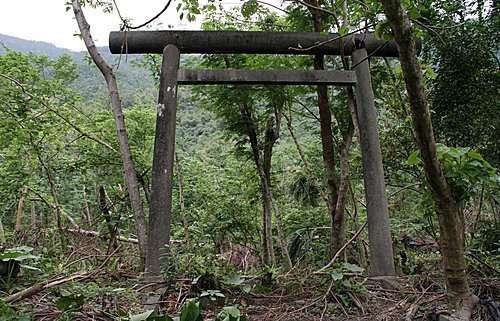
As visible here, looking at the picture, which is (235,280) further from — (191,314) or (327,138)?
(327,138)

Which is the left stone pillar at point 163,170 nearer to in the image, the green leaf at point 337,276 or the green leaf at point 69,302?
the green leaf at point 69,302

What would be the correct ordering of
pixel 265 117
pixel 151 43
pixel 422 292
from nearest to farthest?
pixel 422 292, pixel 151 43, pixel 265 117

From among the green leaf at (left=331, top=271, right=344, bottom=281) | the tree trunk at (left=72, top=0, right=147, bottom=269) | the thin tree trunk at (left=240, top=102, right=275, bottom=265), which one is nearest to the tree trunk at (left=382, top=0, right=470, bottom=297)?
the green leaf at (left=331, top=271, right=344, bottom=281)

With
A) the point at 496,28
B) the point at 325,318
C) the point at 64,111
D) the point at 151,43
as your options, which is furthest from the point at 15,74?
the point at 496,28

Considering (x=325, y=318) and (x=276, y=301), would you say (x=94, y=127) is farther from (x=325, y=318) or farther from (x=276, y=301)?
(x=325, y=318)

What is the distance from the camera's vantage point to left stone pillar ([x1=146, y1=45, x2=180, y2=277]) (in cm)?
283

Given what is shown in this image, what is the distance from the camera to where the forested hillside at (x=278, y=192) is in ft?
6.75

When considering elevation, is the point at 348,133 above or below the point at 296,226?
above

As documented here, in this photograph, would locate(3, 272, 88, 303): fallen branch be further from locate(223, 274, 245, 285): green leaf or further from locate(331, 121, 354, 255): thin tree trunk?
locate(331, 121, 354, 255): thin tree trunk

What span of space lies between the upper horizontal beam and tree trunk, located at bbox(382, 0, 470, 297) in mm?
1640

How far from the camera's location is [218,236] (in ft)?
23.8

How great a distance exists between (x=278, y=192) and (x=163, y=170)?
4625 mm

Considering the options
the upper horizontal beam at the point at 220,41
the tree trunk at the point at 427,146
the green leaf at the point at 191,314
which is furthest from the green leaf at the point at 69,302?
the upper horizontal beam at the point at 220,41

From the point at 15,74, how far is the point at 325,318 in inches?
228
